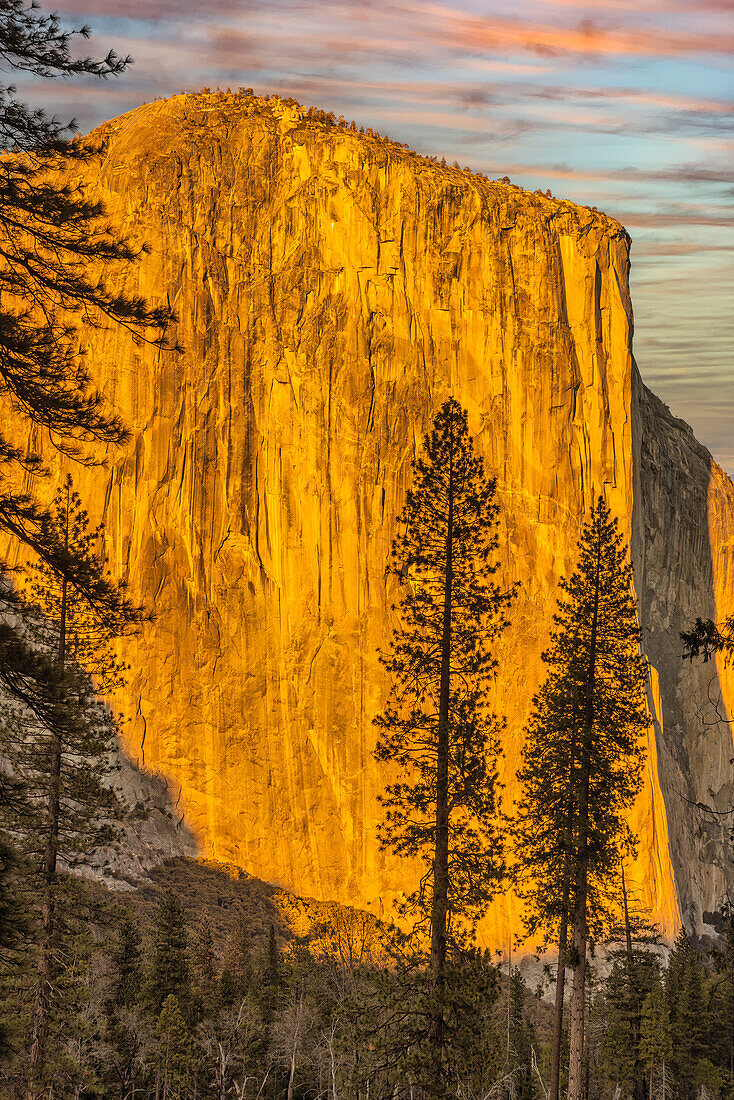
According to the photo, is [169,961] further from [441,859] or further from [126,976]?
[441,859]

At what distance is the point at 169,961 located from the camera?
34.5m

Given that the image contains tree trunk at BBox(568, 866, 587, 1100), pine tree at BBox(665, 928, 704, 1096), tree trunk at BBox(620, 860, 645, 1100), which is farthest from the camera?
pine tree at BBox(665, 928, 704, 1096)

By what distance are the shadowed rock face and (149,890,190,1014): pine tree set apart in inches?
810

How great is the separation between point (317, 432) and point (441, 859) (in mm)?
42958

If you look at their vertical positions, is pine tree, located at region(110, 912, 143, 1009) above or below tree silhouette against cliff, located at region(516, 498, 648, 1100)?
below

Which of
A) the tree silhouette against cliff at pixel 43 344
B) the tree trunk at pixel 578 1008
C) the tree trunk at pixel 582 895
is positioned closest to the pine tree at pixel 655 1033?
the tree trunk at pixel 582 895

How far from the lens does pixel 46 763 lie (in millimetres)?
20172

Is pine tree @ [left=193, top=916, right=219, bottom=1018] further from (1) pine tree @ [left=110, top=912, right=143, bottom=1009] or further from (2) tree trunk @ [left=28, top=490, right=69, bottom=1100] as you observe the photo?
(2) tree trunk @ [left=28, top=490, right=69, bottom=1100]

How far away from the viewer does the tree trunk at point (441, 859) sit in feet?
52.7

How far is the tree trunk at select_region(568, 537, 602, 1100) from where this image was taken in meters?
20.2

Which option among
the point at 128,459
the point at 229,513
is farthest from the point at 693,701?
the point at 128,459

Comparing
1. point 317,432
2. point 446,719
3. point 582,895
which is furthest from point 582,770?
point 317,432

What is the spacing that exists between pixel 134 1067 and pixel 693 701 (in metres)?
47.0

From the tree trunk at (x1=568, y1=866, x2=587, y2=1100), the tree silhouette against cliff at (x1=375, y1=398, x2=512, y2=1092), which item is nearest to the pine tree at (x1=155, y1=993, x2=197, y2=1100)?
the tree trunk at (x1=568, y1=866, x2=587, y2=1100)
